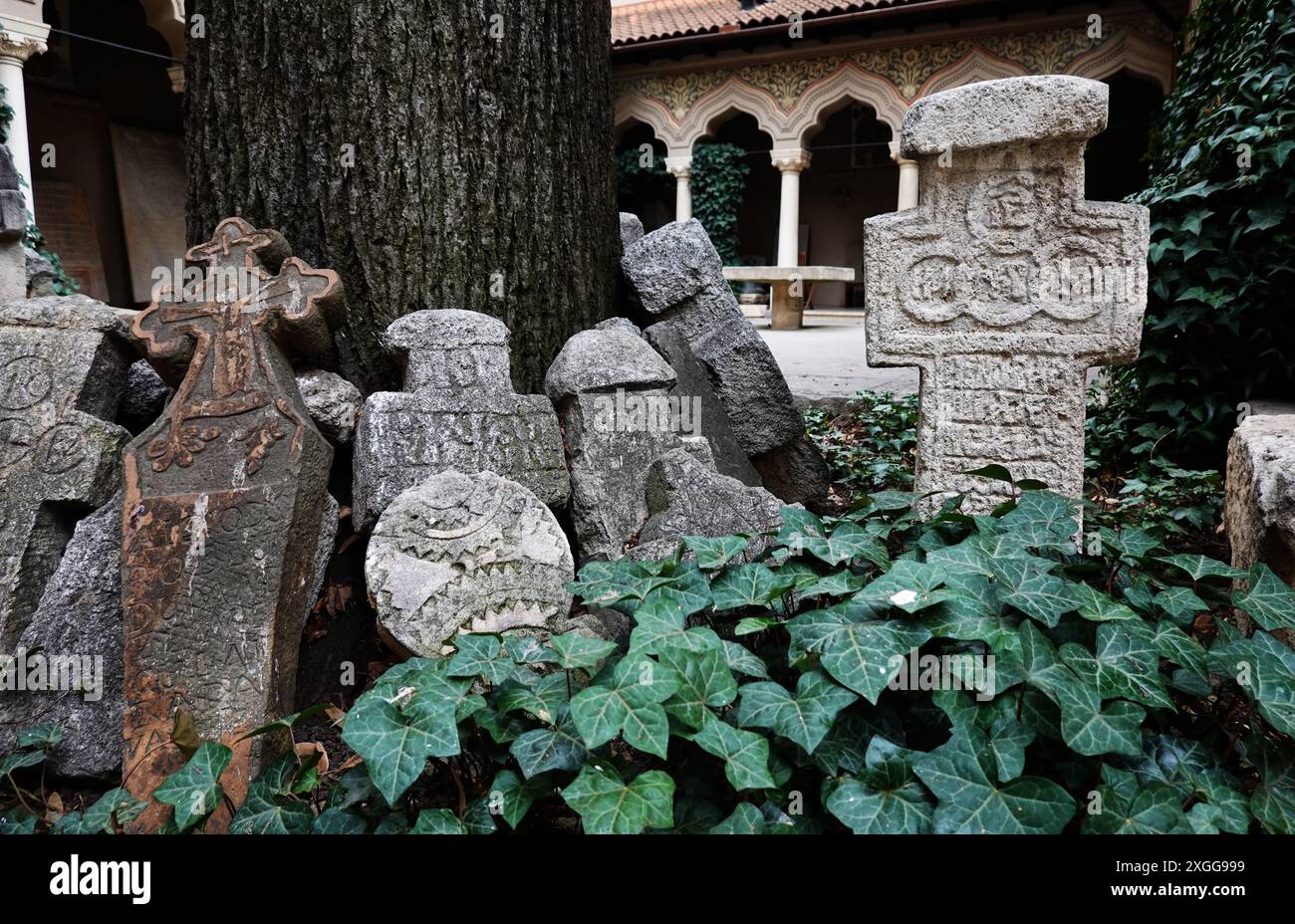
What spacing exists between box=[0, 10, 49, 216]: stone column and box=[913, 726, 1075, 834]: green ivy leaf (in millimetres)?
9608

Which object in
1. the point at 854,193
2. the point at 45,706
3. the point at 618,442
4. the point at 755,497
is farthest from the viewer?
the point at 854,193

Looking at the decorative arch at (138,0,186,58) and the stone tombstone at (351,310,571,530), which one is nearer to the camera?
the stone tombstone at (351,310,571,530)

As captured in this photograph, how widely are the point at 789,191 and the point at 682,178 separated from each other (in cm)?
167

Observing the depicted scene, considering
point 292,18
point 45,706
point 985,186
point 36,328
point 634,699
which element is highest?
point 292,18

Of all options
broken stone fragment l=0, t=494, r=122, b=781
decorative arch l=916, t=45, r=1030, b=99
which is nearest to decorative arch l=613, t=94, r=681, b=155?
decorative arch l=916, t=45, r=1030, b=99

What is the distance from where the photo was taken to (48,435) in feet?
7.63

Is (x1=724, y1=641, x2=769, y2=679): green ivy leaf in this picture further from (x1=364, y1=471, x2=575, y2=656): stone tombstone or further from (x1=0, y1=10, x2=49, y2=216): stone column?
(x1=0, y1=10, x2=49, y2=216): stone column

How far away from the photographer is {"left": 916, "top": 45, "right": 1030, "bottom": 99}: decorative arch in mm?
11461

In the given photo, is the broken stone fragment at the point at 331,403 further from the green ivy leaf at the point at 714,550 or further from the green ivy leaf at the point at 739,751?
the green ivy leaf at the point at 739,751

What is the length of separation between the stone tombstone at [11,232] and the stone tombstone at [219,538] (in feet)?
12.0

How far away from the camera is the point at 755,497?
2494mm
